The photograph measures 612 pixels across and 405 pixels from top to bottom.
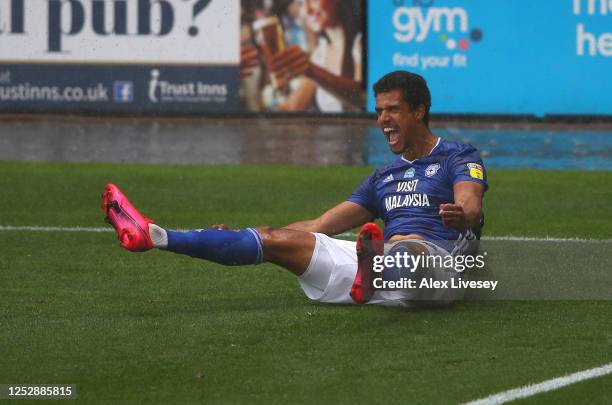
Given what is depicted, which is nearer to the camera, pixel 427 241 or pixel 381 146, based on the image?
pixel 427 241

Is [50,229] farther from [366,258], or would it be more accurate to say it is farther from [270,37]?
[270,37]

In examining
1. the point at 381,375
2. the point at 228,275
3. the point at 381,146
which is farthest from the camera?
the point at 381,146

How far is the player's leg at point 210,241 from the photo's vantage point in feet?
23.0

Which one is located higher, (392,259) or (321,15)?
(321,15)

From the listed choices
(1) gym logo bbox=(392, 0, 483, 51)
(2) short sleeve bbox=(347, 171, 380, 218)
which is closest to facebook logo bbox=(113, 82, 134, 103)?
(1) gym logo bbox=(392, 0, 483, 51)

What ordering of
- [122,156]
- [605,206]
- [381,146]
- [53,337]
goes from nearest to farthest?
[53,337] < [605,206] < [122,156] < [381,146]

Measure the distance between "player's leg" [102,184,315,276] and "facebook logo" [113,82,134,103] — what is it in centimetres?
1487

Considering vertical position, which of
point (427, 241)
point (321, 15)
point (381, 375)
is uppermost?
point (321, 15)

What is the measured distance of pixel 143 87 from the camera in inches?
862

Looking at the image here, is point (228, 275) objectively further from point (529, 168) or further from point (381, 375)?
Answer: point (529, 168)

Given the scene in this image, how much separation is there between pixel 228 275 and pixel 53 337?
210 cm

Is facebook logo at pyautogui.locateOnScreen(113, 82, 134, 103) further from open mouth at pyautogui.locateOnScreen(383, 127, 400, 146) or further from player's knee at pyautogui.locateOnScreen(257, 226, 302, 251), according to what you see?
player's knee at pyautogui.locateOnScreen(257, 226, 302, 251)

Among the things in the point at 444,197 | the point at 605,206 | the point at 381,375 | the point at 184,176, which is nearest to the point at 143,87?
the point at 184,176

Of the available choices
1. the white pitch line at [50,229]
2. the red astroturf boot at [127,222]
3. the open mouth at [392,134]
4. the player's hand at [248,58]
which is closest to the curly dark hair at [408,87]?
the open mouth at [392,134]
